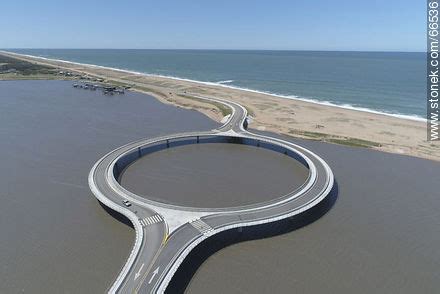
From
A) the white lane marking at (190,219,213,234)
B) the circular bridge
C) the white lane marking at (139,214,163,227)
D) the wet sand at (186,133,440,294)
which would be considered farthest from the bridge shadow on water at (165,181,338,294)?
the white lane marking at (139,214,163,227)

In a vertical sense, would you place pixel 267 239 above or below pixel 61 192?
below

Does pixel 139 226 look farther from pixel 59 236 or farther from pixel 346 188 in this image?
pixel 346 188

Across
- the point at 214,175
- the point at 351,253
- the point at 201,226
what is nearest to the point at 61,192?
the point at 214,175

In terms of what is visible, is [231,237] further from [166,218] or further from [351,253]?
Answer: [351,253]

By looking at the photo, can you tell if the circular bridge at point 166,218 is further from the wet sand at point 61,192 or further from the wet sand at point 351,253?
the wet sand at point 351,253

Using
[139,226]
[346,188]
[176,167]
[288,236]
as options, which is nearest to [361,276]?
[288,236]

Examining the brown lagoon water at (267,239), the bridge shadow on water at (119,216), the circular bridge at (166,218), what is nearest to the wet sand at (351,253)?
the brown lagoon water at (267,239)

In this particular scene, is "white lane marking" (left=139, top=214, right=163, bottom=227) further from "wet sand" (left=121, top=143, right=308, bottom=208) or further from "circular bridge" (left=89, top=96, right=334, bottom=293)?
"wet sand" (left=121, top=143, right=308, bottom=208)
